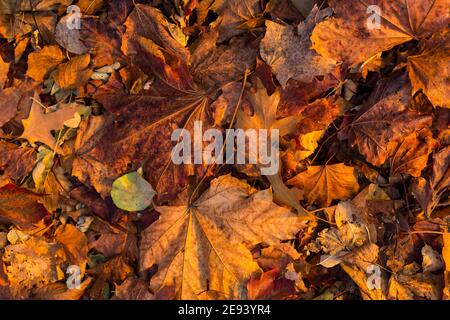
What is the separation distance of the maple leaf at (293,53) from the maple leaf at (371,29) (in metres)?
0.04

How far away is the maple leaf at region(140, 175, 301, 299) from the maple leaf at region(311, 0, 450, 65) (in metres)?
0.58

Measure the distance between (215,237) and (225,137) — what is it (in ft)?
1.20

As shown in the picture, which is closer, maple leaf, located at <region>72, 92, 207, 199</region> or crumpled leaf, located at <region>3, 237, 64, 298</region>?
maple leaf, located at <region>72, 92, 207, 199</region>

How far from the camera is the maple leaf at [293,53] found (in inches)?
60.9

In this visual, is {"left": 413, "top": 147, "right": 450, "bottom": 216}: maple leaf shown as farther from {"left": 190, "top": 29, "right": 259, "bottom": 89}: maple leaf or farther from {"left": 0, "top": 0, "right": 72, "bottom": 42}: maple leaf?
{"left": 0, "top": 0, "right": 72, "bottom": 42}: maple leaf

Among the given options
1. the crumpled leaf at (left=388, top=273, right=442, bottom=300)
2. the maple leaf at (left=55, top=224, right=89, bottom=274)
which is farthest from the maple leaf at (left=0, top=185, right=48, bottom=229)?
the crumpled leaf at (left=388, top=273, right=442, bottom=300)

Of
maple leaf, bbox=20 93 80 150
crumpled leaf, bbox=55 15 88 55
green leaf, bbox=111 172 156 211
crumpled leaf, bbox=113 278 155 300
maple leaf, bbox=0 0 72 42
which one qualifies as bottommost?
crumpled leaf, bbox=113 278 155 300

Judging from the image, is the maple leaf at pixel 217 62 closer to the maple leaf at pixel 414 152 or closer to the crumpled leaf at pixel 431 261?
the maple leaf at pixel 414 152

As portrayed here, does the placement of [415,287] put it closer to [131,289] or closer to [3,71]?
[131,289]

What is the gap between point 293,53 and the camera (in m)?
1.56

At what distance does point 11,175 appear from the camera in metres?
1.65

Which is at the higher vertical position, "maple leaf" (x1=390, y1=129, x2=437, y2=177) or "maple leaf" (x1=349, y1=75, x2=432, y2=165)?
"maple leaf" (x1=349, y1=75, x2=432, y2=165)

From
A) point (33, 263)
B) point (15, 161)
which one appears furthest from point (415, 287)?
point (15, 161)

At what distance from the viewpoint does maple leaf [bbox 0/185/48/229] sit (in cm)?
164
